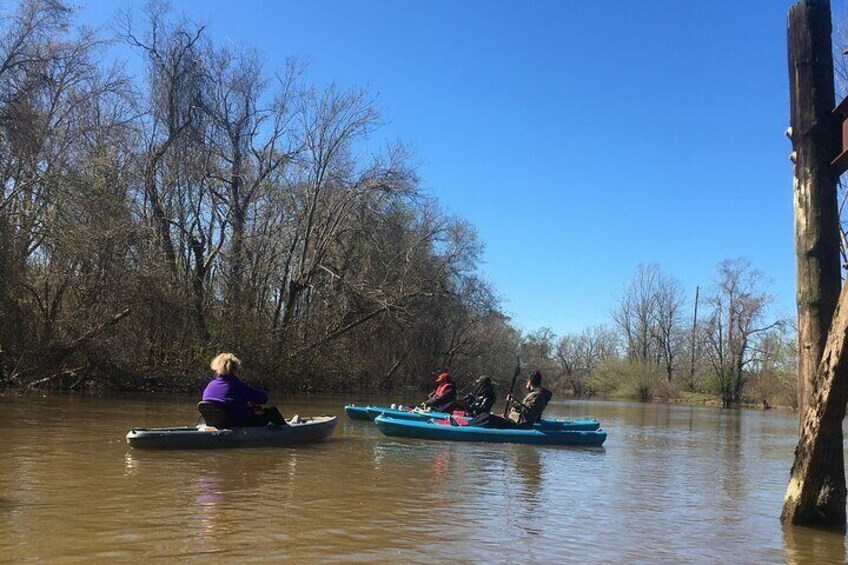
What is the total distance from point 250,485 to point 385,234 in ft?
71.6

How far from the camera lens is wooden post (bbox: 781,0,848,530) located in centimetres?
564

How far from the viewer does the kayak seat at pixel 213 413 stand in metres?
10.0

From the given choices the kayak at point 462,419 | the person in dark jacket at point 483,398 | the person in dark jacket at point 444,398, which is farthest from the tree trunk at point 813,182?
the person in dark jacket at point 444,398

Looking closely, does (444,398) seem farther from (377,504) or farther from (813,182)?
(813,182)

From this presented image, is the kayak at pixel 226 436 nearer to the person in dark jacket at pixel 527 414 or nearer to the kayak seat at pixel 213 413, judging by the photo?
the kayak seat at pixel 213 413

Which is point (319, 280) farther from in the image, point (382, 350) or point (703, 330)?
point (703, 330)

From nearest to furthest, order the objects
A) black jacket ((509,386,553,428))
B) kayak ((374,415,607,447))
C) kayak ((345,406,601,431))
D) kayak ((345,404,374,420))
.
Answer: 1. kayak ((374,415,607,447))
2. black jacket ((509,386,553,428))
3. kayak ((345,406,601,431))
4. kayak ((345,404,374,420))

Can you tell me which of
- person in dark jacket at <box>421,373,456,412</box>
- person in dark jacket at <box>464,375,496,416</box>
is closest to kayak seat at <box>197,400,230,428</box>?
person in dark jacket at <box>464,375,496,416</box>

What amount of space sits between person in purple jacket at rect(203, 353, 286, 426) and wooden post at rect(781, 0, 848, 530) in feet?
22.8

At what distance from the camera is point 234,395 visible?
10234 millimetres

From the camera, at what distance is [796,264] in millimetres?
5930

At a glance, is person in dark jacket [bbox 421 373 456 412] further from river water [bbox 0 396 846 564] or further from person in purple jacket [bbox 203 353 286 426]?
person in purple jacket [bbox 203 353 286 426]

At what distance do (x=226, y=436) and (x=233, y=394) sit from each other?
60 centimetres

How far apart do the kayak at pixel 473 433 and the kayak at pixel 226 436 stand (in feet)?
5.76
